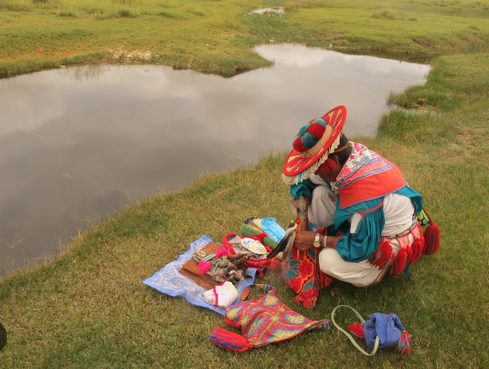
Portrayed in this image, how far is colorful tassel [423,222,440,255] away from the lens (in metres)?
2.76

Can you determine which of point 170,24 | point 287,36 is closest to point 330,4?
point 287,36

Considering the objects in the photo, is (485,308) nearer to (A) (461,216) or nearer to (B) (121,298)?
(A) (461,216)

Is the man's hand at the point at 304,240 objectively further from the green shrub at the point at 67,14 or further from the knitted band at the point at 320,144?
the green shrub at the point at 67,14

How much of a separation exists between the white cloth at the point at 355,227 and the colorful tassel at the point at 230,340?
81 centimetres

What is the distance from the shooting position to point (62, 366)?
2.41 m

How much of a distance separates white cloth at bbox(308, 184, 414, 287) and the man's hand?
4.6 inches

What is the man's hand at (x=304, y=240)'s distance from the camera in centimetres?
265

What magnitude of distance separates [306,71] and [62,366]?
12443 millimetres

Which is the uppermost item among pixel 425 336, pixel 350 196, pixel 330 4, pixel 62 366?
pixel 330 4

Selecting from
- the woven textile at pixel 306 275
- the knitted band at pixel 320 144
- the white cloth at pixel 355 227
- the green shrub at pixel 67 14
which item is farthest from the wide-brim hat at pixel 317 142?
the green shrub at pixel 67 14

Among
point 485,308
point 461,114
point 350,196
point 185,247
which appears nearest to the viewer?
point 350,196

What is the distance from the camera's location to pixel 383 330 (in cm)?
229

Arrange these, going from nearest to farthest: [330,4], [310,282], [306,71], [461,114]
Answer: [310,282] < [461,114] < [306,71] < [330,4]

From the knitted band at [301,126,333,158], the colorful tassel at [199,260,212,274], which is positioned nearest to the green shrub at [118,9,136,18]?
the colorful tassel at [199,260,212,274]
